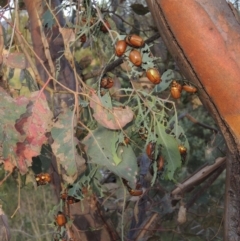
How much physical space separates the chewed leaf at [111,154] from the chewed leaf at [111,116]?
0.14 ft

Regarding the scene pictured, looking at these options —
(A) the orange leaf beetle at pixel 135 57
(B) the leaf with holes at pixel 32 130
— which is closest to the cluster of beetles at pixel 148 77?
(A) the orange leaf beetle at pixel 135 57

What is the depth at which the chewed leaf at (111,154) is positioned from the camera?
2.39 feet

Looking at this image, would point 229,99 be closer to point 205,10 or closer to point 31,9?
point 205,10

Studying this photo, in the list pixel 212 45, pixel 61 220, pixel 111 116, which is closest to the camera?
pixel 212 45

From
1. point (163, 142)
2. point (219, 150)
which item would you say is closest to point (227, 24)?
point (163, 142)

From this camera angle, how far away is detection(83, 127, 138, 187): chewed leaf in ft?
2.39

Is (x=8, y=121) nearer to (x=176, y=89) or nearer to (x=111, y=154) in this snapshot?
(x=111, y=154)

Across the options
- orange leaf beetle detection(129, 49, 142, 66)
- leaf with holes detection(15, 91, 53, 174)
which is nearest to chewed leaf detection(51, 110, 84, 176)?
leaf with holes detection(15, 91, 53, 174)

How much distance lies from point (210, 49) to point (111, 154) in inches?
8.8

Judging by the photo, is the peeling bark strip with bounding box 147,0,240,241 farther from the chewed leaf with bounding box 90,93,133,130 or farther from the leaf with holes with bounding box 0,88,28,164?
the leaf with holes with bounding box 0,88,28,164

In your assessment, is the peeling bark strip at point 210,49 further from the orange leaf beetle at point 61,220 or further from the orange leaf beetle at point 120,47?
the orange leaf beetle at point 61,220

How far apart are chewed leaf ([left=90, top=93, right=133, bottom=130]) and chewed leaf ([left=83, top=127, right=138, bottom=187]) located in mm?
42

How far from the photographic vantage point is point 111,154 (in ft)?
2.43

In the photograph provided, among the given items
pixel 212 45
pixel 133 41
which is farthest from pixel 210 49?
pixel 133 41
